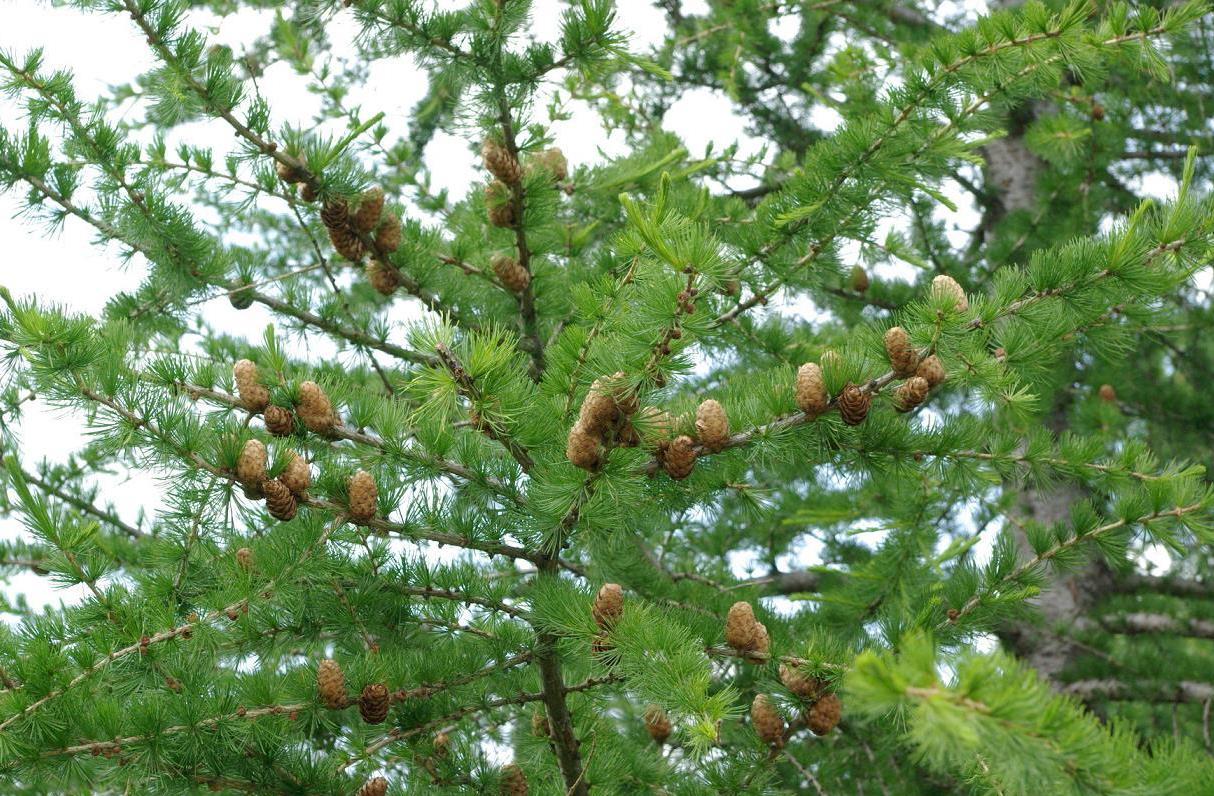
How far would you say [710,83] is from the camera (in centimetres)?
550

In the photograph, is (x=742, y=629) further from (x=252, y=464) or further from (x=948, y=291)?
(x=252, y=464)

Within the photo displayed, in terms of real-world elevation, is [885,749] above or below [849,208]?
below

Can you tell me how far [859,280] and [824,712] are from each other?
242 cm

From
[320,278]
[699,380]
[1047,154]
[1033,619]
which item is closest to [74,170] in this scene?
[320,278]

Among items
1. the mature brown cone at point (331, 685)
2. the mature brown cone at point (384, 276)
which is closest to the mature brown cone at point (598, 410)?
the mature brown cone at point (331, 685)

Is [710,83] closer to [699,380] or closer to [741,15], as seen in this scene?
[741,15]

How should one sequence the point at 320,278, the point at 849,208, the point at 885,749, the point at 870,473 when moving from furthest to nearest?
the point at 320,278 < the point at 885,749 < the point at 849,208 < the point at 870,473

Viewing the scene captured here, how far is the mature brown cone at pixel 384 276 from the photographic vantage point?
283cm

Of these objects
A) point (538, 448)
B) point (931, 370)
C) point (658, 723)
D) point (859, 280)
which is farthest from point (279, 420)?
point (859, 280)

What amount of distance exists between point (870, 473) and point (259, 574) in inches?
50.8

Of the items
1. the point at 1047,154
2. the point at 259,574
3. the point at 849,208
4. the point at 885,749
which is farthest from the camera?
the point at 1047,154

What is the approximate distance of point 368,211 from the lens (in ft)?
8.73

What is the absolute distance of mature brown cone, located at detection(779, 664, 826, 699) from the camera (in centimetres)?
200

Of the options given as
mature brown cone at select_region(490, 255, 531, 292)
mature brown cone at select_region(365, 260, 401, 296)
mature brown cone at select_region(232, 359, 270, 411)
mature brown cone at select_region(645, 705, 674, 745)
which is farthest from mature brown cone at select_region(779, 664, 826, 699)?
mature brown cone at select_region(365, 260, 401, 296)
